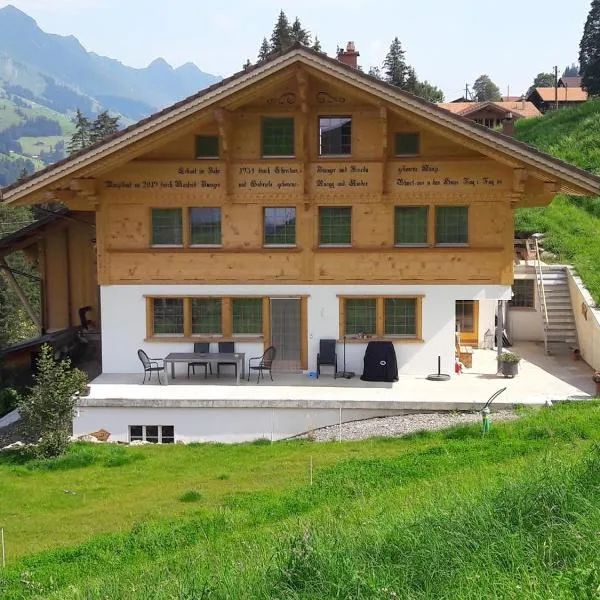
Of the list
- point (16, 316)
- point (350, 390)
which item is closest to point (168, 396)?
point (350, 390)

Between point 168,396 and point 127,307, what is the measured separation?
149 inches

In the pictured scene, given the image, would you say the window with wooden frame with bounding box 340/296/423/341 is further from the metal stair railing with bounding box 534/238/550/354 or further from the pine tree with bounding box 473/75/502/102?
the pine tree with bounding box 473/75/502/102

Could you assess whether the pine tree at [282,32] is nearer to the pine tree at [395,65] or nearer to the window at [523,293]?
the pine tree at [395,65]

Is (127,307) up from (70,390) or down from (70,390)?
up

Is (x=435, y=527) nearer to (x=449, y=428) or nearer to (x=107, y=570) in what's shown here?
(x=107, y=570)

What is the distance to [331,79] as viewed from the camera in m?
19.2

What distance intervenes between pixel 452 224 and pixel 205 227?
6.60m

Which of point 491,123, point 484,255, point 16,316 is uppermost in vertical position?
point 491,123

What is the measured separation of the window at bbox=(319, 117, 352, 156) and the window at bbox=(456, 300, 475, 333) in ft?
23.6

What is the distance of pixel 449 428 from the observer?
16.1 metres

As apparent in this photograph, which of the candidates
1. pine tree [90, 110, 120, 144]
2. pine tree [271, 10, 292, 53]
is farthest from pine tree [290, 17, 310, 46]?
pine tree [90, 110, 120, 144]

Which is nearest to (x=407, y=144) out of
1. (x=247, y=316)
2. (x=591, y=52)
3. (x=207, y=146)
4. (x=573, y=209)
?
(x=207, y=146)

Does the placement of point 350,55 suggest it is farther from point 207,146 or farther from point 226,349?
point 226,349

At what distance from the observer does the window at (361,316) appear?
2120 cm
